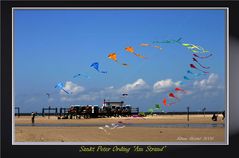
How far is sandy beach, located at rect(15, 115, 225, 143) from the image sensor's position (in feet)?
24.3

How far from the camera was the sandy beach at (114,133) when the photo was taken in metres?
7.42

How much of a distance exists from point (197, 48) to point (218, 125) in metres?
1.93

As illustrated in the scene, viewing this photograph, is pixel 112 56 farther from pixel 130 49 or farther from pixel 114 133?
pixel 114 133

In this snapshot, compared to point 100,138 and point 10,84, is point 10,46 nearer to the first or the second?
point 10,84

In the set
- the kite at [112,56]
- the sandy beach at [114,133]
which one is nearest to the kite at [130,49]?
the kite at [112,56]

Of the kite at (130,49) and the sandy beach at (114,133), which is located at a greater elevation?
the kite at (130,49)

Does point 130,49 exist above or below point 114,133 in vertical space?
above

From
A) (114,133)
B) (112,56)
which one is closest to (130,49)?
(112,56)

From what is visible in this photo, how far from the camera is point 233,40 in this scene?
680cm

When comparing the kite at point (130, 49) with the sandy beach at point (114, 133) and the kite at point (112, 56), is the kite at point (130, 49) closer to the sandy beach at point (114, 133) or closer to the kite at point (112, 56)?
the kite at point (112, 56)

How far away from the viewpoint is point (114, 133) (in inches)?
310

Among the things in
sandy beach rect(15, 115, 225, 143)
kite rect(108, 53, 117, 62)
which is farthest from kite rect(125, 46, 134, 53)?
sandy beach rect(15, 115, 225, 143)

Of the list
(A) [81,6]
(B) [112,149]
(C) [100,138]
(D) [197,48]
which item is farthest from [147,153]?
(A) [81,6]

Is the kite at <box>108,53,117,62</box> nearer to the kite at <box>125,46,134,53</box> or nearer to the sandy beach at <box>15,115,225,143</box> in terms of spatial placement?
the kite at <box>125,46,134,53</box>
